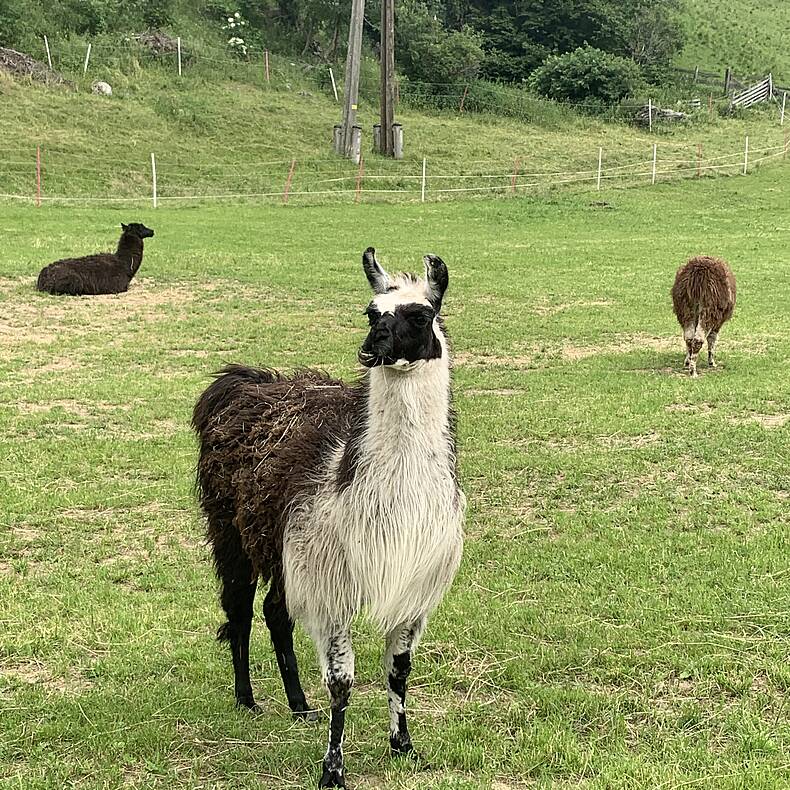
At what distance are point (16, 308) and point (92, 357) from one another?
312 cm

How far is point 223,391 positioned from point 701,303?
7688 millimetres

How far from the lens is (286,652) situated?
15.0ft

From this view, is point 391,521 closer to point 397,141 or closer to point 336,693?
point 336,693

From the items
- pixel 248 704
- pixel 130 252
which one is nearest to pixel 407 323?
pixel 248 704

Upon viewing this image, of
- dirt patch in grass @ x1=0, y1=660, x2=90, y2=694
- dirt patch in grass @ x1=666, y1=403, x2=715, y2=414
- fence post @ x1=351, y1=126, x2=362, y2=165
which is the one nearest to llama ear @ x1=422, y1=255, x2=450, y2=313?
dirt patch in grass @ x1=0, y1=660, x2=90, y2=694

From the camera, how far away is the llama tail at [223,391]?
4.91 metres

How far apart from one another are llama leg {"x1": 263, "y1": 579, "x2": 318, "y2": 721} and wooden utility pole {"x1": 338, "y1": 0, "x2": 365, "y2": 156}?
28.2 metres

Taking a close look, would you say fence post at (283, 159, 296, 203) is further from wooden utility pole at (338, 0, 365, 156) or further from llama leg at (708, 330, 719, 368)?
llama leg at (708, 330, 719, 368)

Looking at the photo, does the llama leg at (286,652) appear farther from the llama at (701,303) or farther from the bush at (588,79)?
the bush at (588,79)

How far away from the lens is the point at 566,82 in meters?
45.0

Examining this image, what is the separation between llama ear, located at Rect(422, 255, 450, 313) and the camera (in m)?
3.71

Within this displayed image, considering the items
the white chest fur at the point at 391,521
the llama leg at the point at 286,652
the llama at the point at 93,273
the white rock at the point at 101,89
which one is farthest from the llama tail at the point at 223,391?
the white rock at the point at 101,89

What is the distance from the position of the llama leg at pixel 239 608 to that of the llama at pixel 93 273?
37.9 ft

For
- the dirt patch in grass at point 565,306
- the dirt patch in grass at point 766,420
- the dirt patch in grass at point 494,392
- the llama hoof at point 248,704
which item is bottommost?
the llama hoof at point 248,704
